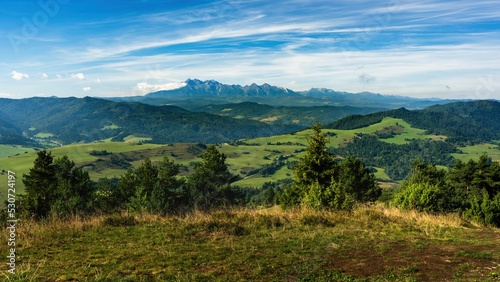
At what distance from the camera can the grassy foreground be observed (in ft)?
29.4

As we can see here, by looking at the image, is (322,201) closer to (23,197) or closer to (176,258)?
(176,258)

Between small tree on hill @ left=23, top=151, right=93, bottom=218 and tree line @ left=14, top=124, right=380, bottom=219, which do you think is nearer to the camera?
tree line @ left=14, top=124, right=380, bottom=219

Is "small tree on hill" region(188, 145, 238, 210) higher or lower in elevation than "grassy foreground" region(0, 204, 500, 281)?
lower

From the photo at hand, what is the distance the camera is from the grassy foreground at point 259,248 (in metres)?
8.97

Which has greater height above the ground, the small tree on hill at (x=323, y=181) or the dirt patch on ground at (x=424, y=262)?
the dirt patch on ground at (x=424, y=262)

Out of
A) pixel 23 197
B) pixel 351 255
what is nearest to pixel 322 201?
pixel 351 255

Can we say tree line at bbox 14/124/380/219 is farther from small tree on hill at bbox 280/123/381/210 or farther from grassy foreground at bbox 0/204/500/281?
grassy foreground at bbox 0/204/500/281

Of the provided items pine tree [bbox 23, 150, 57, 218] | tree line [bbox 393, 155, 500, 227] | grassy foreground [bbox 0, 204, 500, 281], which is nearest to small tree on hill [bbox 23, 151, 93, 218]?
pine tree [bbox 23, 150, 57, 218]

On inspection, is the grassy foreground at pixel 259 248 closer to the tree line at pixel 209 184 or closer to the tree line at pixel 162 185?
the tree line at pixel 209 184

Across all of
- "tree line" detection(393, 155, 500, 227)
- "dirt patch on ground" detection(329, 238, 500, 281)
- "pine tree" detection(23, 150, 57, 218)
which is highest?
"dirt patch on ground" detection(329, 238, 500, 281)

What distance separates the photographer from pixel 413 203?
827 inches

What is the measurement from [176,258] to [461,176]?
74.6 metres

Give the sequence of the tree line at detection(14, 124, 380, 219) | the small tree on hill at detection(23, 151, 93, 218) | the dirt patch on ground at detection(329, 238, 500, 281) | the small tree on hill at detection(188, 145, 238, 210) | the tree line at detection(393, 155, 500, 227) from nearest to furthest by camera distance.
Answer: the dirt patch on ground at detection(329, 238, 500, 281) < the tree line at detection(14, 124, 380, 219) < the small tree on hill at detection(23, 151, 93, 218) < the tree line at detection(393, 155, 500, 227) < the small tree on hill at detection(188, 145, 238, 210)

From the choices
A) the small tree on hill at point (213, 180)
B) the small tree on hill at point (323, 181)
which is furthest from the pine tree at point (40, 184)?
the small tree on hill at point (323, 181)
